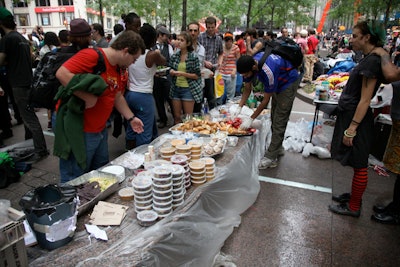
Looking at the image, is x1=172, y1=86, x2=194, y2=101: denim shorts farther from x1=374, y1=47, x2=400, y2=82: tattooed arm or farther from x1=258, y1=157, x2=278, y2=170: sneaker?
x1=374, y1=47, x2=400, y2=82: tattooed arm

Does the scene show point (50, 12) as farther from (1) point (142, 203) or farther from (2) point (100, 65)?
(1) point (142, 203)

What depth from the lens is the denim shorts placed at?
186 inches

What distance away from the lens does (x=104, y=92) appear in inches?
91.4

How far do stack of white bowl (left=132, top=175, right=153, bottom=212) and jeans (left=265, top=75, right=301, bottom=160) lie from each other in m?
2.65

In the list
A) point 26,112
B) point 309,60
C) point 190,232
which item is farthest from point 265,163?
point 309,60

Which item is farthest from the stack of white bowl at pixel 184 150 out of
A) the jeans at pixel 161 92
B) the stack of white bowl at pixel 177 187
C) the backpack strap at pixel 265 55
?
the jeans at pixel 161 92

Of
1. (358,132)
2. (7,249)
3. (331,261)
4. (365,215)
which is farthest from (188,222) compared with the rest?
(365,215)

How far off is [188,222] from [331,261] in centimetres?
144

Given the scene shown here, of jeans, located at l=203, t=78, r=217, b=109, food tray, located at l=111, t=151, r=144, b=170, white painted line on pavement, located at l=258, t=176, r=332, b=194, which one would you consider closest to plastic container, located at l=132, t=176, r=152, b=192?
food tray, located at l=111, t=151, r=144, b=170

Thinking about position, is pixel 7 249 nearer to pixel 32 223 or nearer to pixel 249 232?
pixel 32 223

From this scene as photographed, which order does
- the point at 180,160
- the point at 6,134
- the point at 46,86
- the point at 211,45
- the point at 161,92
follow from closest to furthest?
the point at 180,160 < the point at 46,86 < the point at 6,134 < the point at 161,92 < the point at 211,45

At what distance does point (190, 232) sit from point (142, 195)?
0.46 m

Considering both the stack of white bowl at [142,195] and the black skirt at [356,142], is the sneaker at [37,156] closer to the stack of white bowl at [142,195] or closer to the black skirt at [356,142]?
the stack of white bowl at [142,195]

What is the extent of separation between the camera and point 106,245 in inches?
63.7
